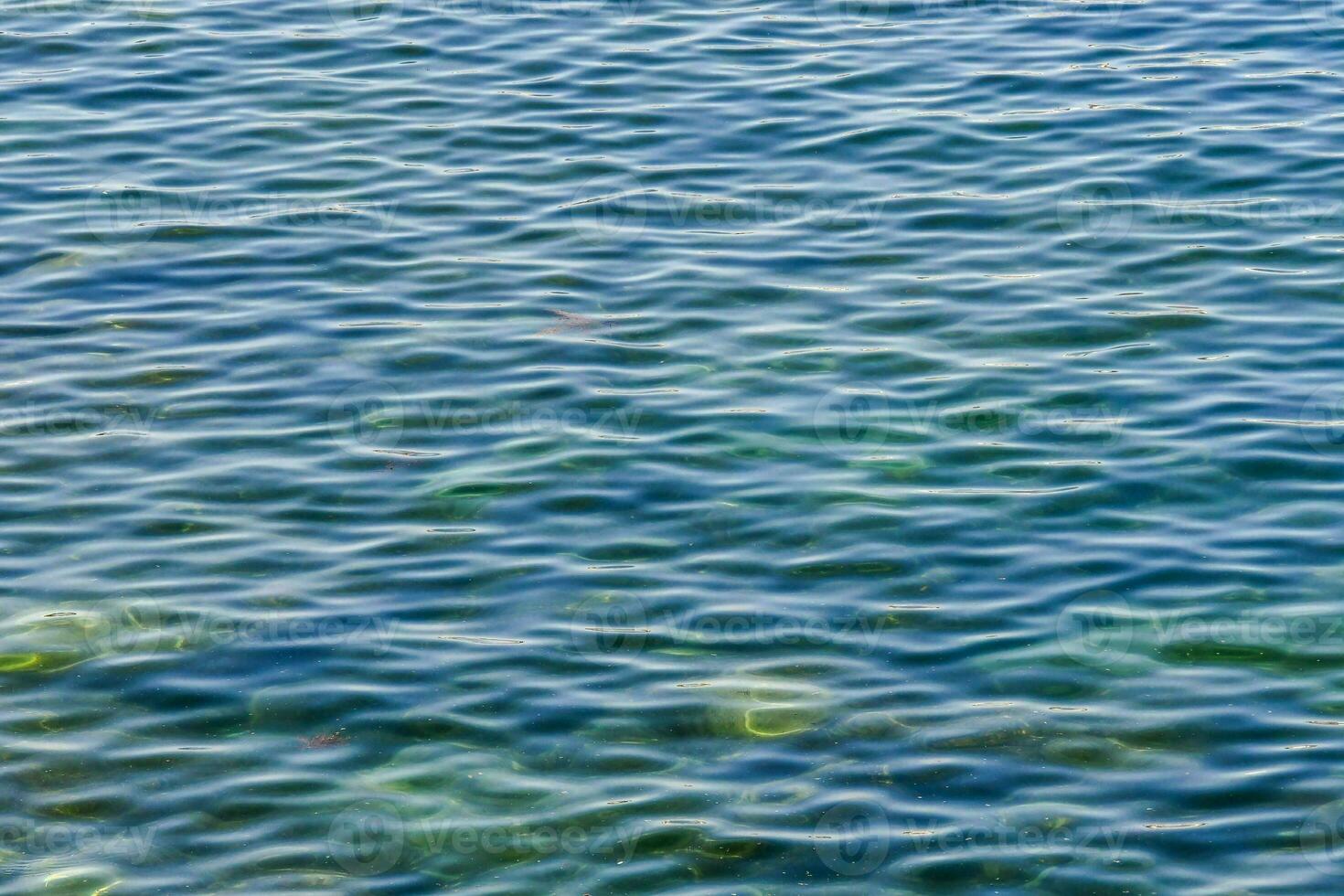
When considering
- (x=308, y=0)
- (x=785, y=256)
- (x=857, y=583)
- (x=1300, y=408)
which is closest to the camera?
(x=857, y=583)

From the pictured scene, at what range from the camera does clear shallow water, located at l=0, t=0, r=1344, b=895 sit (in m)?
6.99

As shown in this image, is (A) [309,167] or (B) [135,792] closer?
A: (B) [135,792]

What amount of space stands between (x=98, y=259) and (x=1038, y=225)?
5.89 m

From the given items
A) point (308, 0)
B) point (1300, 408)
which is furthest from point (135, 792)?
point (308, 0)

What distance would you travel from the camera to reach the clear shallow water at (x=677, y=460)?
275 inches

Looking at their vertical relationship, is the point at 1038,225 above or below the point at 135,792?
above

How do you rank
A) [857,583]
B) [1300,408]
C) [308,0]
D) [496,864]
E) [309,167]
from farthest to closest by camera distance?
[308,0] < [309,167] < [1300,408] < [857,583] < [496,864]

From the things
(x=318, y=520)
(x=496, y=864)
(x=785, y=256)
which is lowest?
(x=496, y=864)

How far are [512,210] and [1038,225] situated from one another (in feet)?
11.1

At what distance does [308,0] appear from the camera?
15.3 metres

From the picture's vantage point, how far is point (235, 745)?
7363 millimetres

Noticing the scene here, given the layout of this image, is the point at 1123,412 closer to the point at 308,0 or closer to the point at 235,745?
the point at 235,745

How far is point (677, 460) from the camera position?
925 cm

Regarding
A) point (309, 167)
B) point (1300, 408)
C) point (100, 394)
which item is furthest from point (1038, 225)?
point (100, 394)
